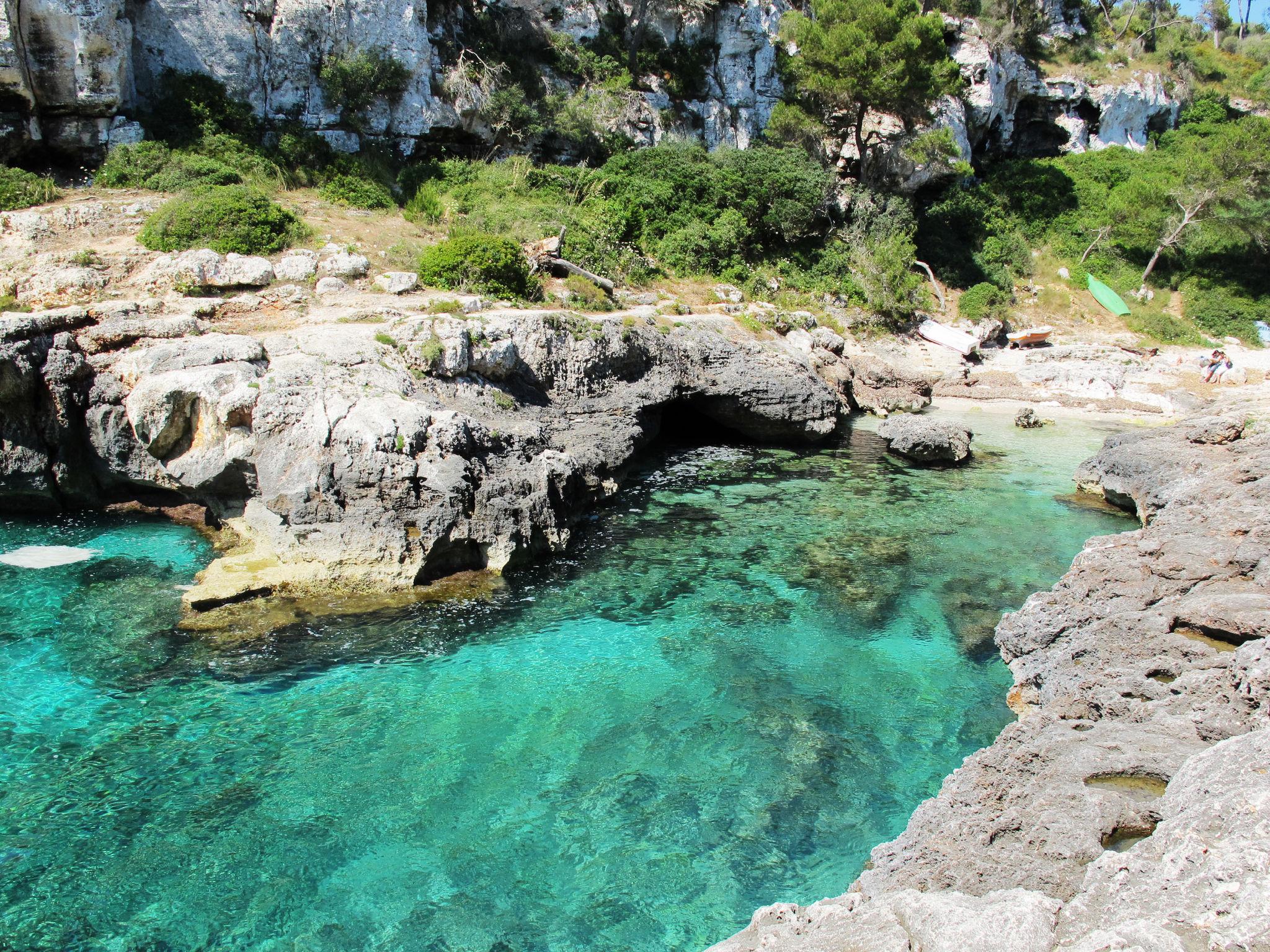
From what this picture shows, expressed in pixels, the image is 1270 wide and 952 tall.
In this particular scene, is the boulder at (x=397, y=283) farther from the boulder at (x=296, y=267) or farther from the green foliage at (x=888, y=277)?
the green foliage at (x=888, y=277)

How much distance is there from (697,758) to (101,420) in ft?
42.2

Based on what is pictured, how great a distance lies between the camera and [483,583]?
13.2 meters

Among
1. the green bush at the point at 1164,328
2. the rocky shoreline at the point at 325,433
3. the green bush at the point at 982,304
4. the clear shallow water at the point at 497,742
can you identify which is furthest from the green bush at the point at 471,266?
the green bush at the point at 1164,328

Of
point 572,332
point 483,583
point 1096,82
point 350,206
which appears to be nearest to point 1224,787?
point 483,583

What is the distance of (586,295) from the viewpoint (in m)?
23.7

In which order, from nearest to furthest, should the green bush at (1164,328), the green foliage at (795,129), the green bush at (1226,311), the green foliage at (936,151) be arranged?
the green foliage at (936,151) → the green bush at (1164,328) → the green bush at (1226,311) → the green foliage at (795,129)

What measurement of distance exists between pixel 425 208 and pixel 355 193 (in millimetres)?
2359

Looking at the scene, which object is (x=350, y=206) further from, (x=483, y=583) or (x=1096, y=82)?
(x=1096, y=82)

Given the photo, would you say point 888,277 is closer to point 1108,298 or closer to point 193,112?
point 1108,298

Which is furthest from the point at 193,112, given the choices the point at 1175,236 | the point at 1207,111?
the point at 1207,111

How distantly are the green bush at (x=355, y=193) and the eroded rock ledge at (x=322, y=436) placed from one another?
34.6 feet

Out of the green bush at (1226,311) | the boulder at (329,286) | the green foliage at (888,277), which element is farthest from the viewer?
the green bush at (1226,311)

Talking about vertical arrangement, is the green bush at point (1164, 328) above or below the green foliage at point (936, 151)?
below

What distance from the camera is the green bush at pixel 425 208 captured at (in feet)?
87.4
